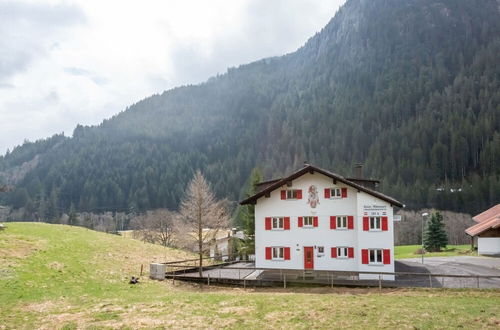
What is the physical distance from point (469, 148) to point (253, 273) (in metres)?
153

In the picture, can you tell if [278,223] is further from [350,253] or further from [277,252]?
[350,253]

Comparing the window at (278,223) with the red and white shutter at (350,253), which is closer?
the red and white shutter at (350,253)

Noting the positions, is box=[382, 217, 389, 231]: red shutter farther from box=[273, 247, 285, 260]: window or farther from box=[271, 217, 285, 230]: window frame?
box=[273, 247, 285, 260]: window

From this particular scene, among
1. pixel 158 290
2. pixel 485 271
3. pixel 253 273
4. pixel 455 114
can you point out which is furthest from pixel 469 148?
pixel 158 290

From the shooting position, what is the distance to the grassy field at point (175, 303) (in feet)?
57.0

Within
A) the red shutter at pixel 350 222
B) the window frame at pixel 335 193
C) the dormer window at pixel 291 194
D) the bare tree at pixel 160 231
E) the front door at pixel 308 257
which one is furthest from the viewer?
the bare tree at pixel 160 231

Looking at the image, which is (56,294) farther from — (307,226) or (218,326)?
(307,226)

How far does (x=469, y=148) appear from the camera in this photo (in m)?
159

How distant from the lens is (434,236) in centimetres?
6750

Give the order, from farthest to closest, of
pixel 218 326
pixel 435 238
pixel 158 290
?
pixel 435 238 → pixel 158 290 → pixel 218 326

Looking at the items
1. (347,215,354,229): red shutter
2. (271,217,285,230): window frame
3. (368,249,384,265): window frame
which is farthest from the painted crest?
(368,249,384,265): window frame

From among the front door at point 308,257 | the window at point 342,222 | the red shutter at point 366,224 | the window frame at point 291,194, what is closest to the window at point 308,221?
the front door at point 308,257

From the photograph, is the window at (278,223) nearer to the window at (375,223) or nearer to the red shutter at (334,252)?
the red shutter at (334,252)

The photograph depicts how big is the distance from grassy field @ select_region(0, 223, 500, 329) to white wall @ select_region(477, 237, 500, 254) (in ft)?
107
